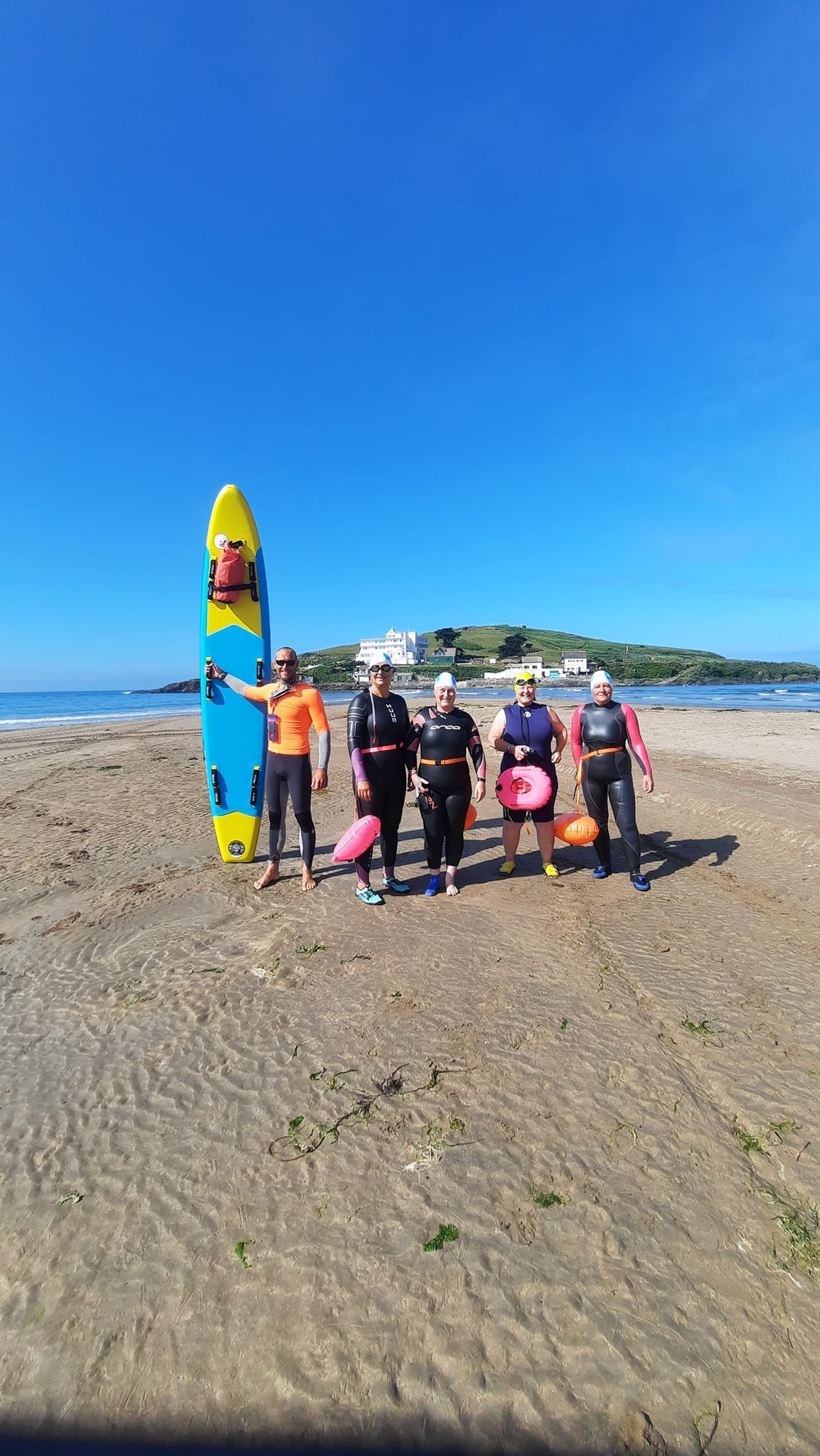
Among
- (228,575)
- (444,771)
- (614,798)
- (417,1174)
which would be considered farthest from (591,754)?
(228,575)

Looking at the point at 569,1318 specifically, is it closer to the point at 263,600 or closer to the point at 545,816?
the point at 545,816

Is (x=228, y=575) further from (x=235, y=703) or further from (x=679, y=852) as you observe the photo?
(x=679, y=852)

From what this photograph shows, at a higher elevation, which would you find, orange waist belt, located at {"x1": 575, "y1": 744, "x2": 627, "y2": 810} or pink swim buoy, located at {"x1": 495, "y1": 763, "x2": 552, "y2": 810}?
orange waist belt, located at {"x1": 575, "y1": 744, "x2": 627, "y2": 810}

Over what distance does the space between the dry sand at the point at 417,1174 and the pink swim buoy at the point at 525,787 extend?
1.09m

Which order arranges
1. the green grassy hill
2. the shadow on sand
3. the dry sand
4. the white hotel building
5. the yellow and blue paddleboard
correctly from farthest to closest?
the white hotel building, the green grassy hill, the yellow and blue paddleboard, the shadow on sand, the dry sand

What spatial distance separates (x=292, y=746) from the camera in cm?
Answer: 569

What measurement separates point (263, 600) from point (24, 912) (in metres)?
4.31

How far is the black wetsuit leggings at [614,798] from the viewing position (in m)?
5.66

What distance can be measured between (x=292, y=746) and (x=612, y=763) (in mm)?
3210

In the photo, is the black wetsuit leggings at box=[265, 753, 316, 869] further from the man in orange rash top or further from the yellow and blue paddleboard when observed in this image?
the yellow and blue paddleboard

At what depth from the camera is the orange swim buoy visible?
5801mm

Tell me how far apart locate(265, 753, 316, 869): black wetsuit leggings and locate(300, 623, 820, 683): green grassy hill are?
233 feet

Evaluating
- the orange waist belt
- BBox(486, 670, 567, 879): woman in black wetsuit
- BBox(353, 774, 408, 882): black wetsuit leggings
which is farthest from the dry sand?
the orange waist belt

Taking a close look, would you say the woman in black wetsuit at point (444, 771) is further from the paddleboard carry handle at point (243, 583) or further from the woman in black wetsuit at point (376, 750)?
the paddleboard carry handle at point (243, 583)
